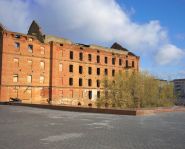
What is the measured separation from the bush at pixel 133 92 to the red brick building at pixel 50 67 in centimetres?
1554

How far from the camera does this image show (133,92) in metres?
38.9

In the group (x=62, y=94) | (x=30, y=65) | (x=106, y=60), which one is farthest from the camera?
(x=106, y=60)

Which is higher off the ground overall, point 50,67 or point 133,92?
point 50,67

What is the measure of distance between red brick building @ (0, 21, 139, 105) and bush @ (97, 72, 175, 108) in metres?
15.5

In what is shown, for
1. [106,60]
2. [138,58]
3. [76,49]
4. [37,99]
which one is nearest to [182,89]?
[138,58]

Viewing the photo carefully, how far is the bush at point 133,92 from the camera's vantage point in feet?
124

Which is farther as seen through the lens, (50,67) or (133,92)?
(50,67)

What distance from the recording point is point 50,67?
176 ft

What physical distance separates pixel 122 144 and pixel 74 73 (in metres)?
47.6

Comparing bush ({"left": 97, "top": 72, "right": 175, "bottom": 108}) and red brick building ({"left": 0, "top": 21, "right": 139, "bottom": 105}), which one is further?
red brick building ({"left": 0, "top": 21, "right": 139, "bottom": 105})

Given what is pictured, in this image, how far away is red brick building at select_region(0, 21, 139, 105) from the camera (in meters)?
46.9

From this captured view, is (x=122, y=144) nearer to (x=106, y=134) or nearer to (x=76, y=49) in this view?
(x=106, y=134)

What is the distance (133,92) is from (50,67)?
20.6 m

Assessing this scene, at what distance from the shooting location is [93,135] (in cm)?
1173
